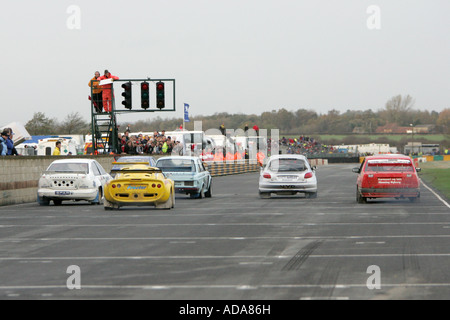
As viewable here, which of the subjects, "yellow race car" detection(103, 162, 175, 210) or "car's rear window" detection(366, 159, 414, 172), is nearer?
"yellow race car" detection(103, 162, 175, 210)

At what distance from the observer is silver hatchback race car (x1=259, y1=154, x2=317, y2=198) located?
29.7 m

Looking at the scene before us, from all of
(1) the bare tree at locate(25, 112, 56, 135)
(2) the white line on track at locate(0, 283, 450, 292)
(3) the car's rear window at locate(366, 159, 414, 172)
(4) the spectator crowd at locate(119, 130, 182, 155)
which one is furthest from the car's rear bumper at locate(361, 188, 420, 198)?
(1) the bare tree at locate(25, 112, 56, 135)

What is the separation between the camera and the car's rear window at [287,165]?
30188mm

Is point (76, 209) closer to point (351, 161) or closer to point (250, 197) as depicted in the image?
point (250, 197)

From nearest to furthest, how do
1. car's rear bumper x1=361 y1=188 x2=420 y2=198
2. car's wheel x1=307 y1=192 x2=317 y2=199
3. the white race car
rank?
the white race car
car's rear bumper x1=361 y1=188 x2=420 y2=198
car's wheel x1=307 y1=192 x2=317 y2=199

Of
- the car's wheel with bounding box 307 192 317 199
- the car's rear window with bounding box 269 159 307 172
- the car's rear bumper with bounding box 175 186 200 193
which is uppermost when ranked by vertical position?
the car's rear window with bounding box 269 159 307 172

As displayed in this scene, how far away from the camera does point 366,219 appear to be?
20.6 m

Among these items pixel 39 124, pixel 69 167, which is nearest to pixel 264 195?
pixel 69 167

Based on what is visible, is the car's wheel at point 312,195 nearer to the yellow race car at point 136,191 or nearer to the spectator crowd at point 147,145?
the yellow race car at point 136,191

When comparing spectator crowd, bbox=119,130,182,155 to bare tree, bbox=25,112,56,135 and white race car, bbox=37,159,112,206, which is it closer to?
white race car, bbox=37,159,112,206

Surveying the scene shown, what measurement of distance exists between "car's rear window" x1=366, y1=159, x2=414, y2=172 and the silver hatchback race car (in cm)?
312

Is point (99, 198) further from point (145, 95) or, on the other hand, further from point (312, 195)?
point (145, 95)
